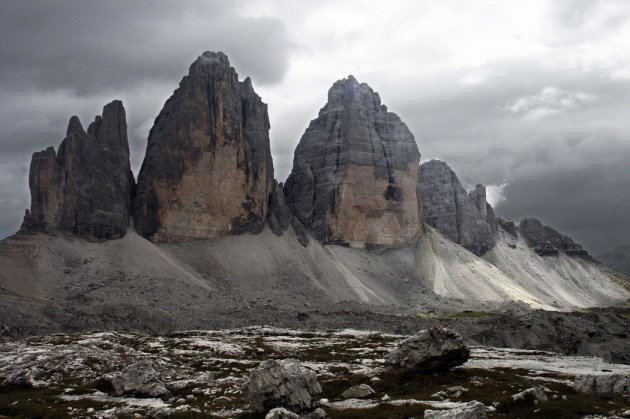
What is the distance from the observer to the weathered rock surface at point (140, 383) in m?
34.7

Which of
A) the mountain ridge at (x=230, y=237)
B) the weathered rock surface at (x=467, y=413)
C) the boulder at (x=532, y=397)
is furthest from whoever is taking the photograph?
the mountain ridge at (x=230, y=237)

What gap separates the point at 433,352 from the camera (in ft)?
117

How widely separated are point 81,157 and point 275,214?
6203 cm

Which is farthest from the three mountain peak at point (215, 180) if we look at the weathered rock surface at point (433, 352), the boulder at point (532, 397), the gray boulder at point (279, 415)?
the boulder at point (532, 397)

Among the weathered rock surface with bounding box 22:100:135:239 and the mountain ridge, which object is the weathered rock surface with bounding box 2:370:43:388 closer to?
the mountain ridge

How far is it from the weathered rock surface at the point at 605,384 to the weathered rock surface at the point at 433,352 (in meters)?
7.63

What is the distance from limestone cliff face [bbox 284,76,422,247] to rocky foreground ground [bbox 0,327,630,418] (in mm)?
121502

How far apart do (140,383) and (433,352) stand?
20243 mm

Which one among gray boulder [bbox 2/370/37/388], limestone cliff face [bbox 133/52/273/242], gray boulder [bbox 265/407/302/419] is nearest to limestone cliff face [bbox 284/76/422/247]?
limestone cliff face [bbox 133/52/273/242]

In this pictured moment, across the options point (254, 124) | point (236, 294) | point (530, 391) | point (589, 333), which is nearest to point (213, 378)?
point (530, 391)

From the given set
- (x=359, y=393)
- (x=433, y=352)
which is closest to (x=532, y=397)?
(x=433, y=352)

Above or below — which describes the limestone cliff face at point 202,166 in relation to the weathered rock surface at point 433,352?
above

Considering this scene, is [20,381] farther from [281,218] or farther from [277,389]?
[281,218]

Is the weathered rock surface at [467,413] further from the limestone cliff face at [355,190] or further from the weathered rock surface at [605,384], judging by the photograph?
the limestone cliff face at [355,190]
